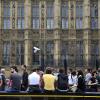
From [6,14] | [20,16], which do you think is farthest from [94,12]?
[6,14]

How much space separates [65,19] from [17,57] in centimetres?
640

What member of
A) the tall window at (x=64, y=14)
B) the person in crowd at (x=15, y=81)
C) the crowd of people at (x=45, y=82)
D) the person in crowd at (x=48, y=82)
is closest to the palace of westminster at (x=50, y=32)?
the tall window at (x=64, y=14)

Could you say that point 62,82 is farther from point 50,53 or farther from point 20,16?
point 20,16

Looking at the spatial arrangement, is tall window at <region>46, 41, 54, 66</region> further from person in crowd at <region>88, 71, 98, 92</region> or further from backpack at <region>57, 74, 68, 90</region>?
backpack at <region>57, 74, 68, 90</region>

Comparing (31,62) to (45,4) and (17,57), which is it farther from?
(45,4)

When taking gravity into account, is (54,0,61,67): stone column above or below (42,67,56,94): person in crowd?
above

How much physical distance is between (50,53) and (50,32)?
85.7 inches

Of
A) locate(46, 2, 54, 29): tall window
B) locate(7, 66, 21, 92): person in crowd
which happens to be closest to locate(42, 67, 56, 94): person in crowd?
locate(7, 66, 21, 92): person in crowd

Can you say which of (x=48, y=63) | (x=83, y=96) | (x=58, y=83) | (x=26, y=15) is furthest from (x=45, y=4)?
(x=83, y=96)

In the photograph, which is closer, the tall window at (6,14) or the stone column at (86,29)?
the stone column at (86,29)

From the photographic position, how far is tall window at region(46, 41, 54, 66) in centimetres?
5409

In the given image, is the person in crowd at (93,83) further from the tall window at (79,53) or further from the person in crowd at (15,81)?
the tall window at (79,53)

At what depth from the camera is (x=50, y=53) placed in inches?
2135

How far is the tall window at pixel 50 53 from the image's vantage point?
54.1m
